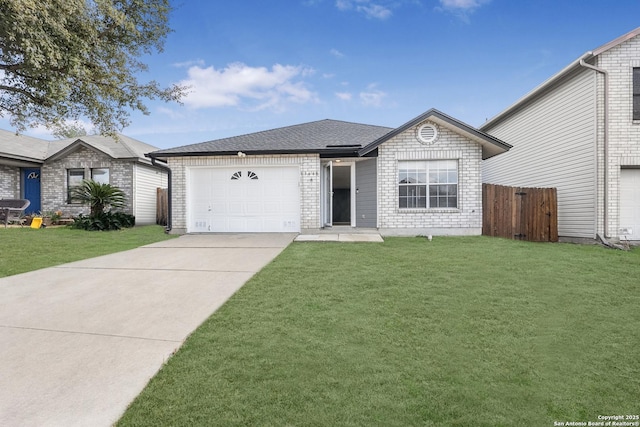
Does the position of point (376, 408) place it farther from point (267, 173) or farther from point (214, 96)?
point (214, 96)

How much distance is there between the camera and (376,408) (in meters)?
2.01

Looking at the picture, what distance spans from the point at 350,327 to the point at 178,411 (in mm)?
1754

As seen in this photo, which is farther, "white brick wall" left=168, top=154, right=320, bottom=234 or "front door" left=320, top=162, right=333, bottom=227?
"front door" left=320, top=162, right=333, bottom=227

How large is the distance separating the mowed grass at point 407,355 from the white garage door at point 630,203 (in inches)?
222

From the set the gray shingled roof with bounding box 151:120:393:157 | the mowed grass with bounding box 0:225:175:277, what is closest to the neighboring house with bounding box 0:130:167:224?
the mowed grass with bounding box 0:225:175:277

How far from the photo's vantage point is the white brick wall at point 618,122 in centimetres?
919

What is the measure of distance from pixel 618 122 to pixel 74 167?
21243 mm

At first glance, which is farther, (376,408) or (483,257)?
(483,257)

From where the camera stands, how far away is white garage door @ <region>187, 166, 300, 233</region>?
11273 mm

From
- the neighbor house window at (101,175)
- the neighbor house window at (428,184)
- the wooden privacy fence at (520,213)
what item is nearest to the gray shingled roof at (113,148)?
the neighbor house window at (101,175)

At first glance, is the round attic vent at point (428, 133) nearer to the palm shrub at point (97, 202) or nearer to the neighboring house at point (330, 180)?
the neighboring house at point (330, 180)

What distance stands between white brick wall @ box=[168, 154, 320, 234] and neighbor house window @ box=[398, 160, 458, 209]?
2871mm

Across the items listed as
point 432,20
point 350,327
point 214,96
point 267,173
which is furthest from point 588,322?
point 214,96

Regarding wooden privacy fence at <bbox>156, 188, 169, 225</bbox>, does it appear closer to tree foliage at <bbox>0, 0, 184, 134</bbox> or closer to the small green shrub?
the small green shrub
